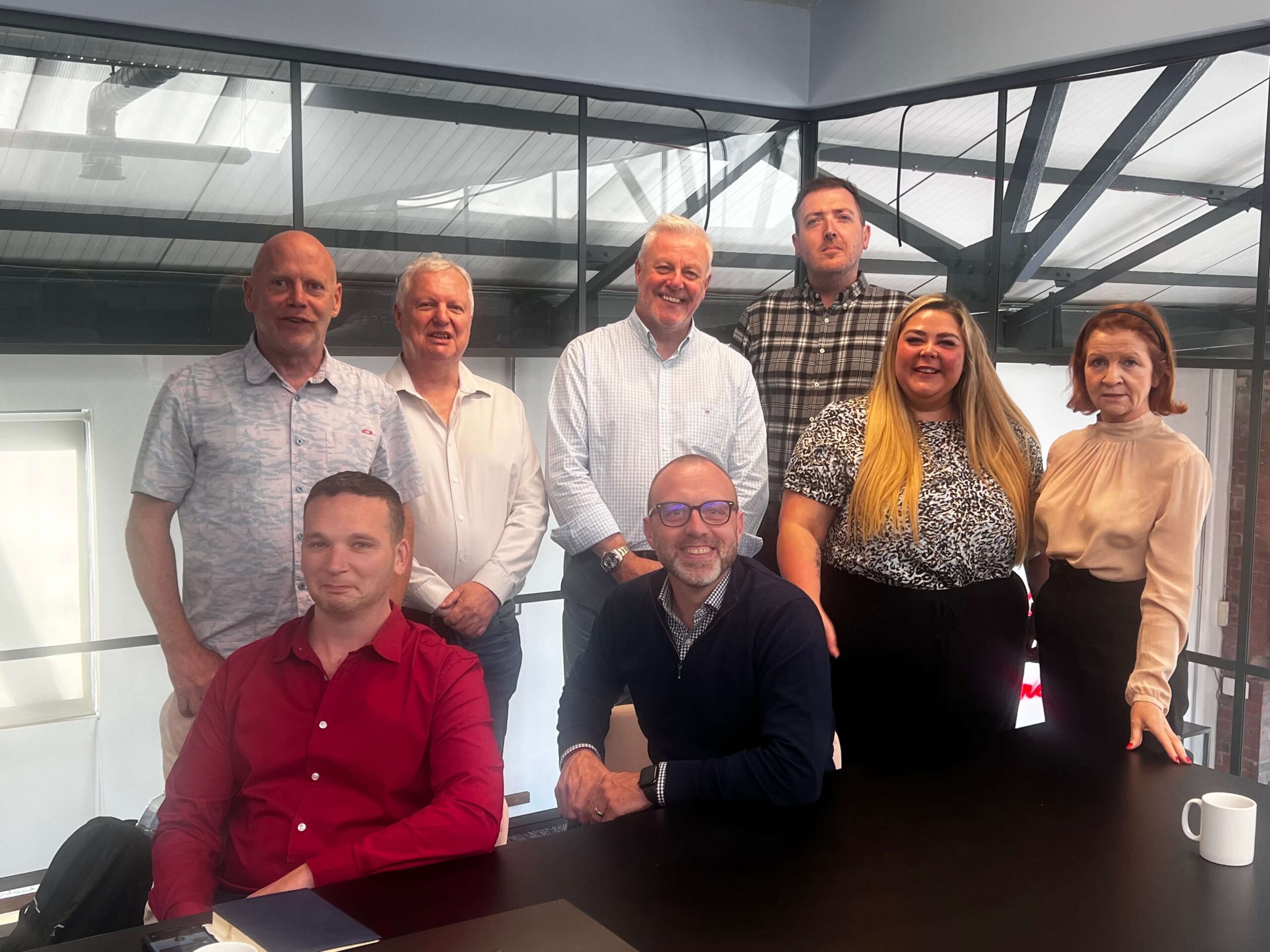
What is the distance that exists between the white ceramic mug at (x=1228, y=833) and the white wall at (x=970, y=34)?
278 centimetres

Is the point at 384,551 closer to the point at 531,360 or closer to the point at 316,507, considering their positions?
the point at 316,507

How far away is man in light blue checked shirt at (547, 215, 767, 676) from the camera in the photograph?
3066 mm

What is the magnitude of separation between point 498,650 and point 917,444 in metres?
1.28

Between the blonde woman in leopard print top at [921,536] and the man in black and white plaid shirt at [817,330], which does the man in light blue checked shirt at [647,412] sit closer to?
the man in black and white plaid shirt at [817,330]

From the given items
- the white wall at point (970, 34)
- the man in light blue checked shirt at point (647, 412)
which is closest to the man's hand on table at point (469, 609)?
the man in light blue checked shirt at point (647, 412)

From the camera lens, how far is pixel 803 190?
3.39 metres

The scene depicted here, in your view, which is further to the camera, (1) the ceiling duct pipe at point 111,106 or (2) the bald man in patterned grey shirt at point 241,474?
(1) the ceiling duct pipe at point 111,106

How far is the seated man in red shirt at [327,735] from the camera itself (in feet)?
6.28

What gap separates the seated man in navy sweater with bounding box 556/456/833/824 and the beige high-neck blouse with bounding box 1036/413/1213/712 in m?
0.83

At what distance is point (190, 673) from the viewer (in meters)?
2.40

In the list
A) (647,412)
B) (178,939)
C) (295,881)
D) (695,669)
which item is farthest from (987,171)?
(178,939)

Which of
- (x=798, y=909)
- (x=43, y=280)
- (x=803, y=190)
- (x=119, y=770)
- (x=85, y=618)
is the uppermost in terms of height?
(x=803, y=190)

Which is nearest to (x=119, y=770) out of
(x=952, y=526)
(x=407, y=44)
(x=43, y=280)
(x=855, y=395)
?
(x=43, y=280)

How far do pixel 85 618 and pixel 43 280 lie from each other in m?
1.65
